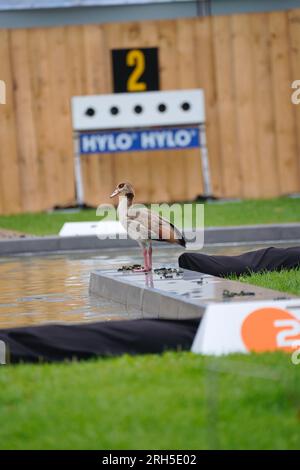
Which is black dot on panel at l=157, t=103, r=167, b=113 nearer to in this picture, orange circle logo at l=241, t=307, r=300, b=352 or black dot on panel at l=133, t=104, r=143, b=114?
black dot on panel at l=133, t=104, r=143, b=114

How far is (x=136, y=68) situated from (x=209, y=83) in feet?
4.41

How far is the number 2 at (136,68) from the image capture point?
22328 mm

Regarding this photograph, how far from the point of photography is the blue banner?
73.4 feet

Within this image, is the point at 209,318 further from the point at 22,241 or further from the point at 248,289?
the point at 22,241

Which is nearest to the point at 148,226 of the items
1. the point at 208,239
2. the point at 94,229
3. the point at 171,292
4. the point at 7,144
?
the point at 171,292

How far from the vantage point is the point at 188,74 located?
74.7ft

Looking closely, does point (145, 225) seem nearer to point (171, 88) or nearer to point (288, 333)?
point (288, 333)

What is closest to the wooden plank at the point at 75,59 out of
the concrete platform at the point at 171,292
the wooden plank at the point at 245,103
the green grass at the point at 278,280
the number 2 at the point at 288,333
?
the wooden plank at the point at 245,103

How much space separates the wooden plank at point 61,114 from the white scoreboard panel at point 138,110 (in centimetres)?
39

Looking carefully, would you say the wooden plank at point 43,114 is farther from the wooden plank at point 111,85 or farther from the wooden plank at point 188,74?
the wooden plank at point 188,74

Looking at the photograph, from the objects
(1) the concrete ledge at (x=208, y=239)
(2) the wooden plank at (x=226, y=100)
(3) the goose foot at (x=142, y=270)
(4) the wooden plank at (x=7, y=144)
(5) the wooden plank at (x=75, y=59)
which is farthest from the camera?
(2) the wooden plank at (x=226, y=100)

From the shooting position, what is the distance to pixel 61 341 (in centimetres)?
812

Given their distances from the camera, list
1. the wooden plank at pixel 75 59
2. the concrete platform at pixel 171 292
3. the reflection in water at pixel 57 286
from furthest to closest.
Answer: the wooden plank at pixel 75 59 < the reflection in water at pixel 57 286 < the concrete platform at pixel 171 292

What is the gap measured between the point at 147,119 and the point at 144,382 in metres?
15.8
